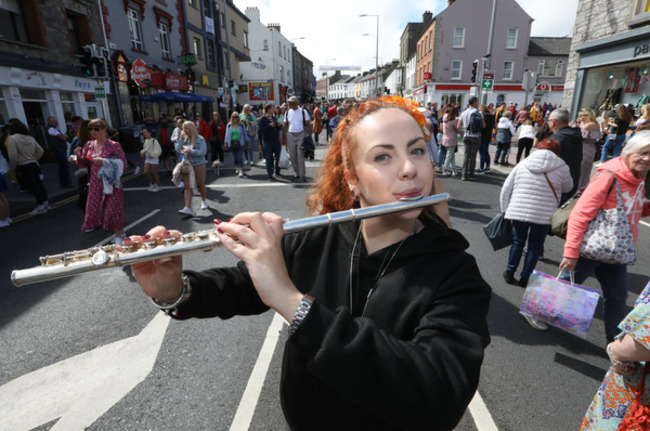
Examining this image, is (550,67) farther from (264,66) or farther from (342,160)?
(342,160)

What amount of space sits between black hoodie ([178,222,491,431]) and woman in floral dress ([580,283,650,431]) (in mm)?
755

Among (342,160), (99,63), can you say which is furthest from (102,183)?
(99,63)

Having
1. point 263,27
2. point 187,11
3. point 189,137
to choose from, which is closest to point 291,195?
point 189,137

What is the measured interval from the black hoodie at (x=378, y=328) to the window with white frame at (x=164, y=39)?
76.5 feet

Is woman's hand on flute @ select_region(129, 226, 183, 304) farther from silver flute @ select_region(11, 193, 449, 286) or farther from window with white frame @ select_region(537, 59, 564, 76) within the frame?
window with white frame @ select_region(537, 59, 564, 76)

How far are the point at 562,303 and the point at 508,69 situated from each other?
131 ft

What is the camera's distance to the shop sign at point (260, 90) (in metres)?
37.9

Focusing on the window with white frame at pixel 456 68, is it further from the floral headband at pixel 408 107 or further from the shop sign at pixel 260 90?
the floral headband at pixel 408 107

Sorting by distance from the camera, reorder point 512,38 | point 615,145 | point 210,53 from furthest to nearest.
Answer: point 512,38
point 210,53
point 615,145

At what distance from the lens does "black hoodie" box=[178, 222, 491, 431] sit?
0.87 metres

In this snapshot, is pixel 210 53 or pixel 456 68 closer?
pixel 210 53

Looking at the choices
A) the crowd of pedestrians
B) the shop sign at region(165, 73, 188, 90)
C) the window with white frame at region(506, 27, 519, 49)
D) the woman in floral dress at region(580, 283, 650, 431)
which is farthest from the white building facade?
the woman in floral dress at region(580, 283, 650, 431)

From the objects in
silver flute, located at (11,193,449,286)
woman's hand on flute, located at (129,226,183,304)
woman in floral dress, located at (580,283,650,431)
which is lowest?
woman in floral dress, located at (580,283,650,431)

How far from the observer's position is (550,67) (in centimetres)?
3497
